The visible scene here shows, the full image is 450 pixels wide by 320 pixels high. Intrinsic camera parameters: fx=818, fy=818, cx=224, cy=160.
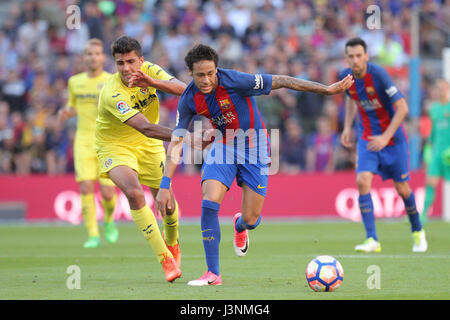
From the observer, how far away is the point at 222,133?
8.29m

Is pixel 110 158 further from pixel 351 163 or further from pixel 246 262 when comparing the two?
pixel 351 163

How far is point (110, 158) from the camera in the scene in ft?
29.2

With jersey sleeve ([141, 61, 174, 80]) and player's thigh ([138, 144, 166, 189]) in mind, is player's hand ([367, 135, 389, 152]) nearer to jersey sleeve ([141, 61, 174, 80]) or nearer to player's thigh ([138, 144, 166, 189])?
player's thigh ([138, 144, 166, 189])

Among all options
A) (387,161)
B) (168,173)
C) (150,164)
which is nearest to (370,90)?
(387,161)

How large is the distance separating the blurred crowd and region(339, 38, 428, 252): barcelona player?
7860 millimetres

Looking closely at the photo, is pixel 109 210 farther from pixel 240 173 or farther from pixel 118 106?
pixel 240 173

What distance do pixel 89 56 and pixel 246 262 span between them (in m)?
4.55

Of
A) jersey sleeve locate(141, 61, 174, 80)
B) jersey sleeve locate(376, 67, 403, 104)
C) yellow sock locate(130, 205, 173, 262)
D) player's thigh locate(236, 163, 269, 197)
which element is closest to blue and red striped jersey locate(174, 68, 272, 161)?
player's thigh locate(236, 163, 269, 197)

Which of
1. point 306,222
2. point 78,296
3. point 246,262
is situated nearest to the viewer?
point 78,296

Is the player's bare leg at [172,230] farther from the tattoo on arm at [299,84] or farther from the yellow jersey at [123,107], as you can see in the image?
the tattoo on arm at [299,84]

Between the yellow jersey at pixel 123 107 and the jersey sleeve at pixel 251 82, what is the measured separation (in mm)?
1147
